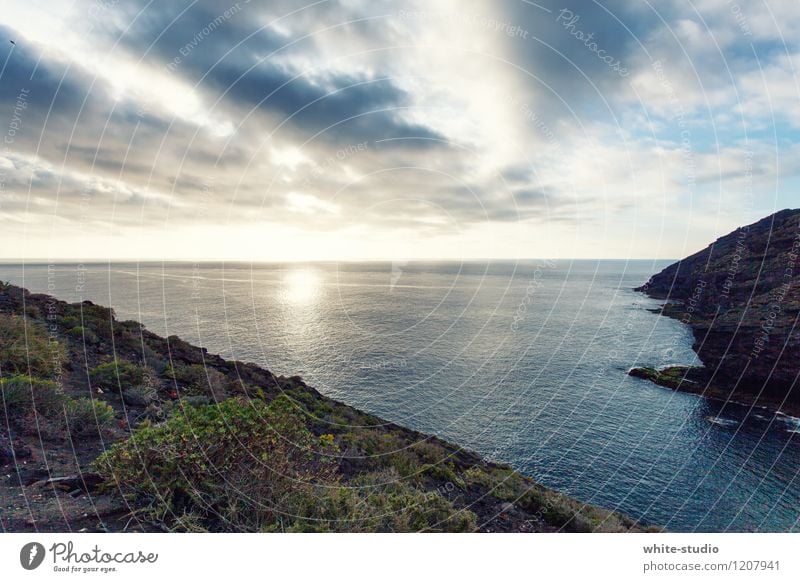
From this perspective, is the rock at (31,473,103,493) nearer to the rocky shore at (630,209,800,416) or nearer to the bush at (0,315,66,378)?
the bush at (0,315,66,378)

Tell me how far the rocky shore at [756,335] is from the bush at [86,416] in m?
51.8

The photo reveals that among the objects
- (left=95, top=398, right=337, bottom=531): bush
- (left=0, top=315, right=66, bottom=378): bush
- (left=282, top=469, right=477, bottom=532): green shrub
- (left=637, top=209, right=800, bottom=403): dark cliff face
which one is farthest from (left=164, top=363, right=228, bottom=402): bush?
(left=637, top=209, right=800, bottom=403): dark cliff face

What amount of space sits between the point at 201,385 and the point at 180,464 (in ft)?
40.3

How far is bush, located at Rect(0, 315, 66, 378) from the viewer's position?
438 inches

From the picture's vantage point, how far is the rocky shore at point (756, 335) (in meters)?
46.4

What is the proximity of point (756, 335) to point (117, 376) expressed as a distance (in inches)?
2833

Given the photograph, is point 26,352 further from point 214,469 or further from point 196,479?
point 214,469

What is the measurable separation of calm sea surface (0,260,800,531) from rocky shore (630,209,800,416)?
3999 mm

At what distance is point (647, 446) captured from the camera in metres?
36.4

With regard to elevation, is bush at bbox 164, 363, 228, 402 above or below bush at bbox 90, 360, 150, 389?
below
